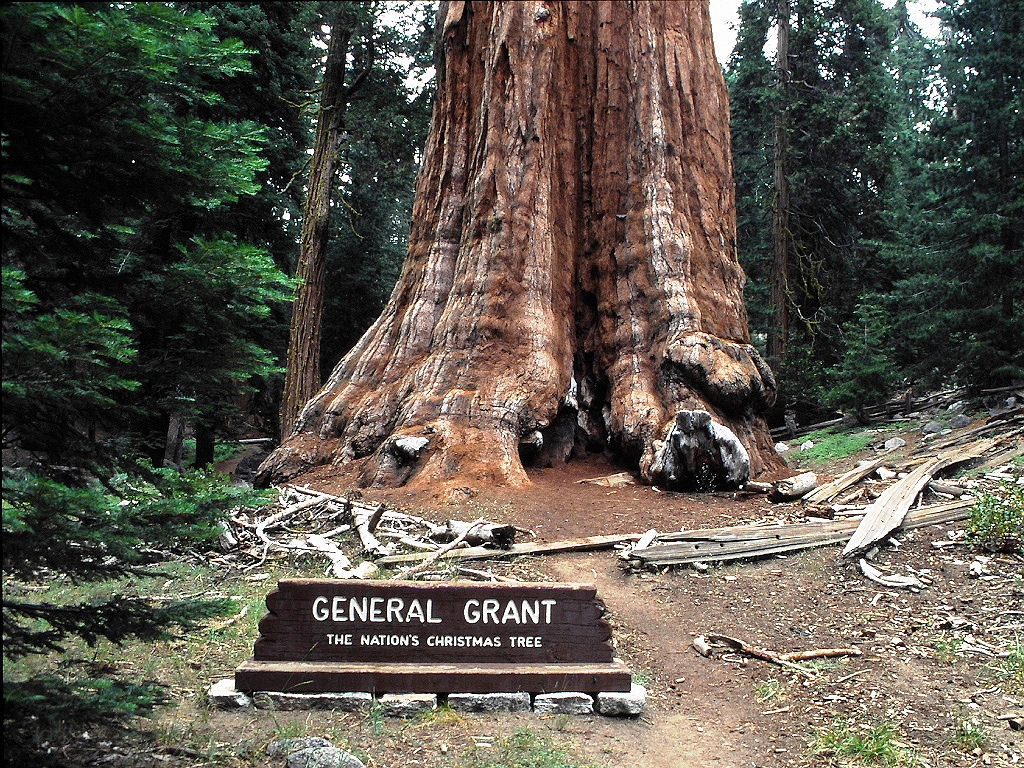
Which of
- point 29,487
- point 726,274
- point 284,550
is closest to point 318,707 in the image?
point 29,487

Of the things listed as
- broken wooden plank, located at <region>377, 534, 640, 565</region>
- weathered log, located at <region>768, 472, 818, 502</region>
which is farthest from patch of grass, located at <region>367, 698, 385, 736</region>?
weathered log, located at <region>768, 472, 818, 502</region>

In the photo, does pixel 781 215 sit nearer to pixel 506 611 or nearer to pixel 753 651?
pixel 753 651

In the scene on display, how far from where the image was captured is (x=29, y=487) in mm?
2867

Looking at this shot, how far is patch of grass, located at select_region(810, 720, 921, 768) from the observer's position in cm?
410

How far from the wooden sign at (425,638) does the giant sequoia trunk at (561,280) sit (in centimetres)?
441

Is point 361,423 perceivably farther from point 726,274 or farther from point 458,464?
point 726,274

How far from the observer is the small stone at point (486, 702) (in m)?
4.34

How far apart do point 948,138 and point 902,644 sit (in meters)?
14.3

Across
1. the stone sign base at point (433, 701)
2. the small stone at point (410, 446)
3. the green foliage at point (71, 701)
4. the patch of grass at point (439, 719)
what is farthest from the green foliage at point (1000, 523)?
the green foliage at point (71, 701)

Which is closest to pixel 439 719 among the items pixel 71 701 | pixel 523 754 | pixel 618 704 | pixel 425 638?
pixel 425 638

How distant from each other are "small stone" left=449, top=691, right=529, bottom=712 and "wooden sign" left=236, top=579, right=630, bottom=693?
0.04 m

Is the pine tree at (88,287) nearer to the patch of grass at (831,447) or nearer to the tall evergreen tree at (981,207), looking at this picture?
the patch of grass at (831,447)

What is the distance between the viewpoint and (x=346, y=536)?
7516 mm

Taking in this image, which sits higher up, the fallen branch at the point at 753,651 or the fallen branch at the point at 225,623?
the fallen branch at the point at 225,623
